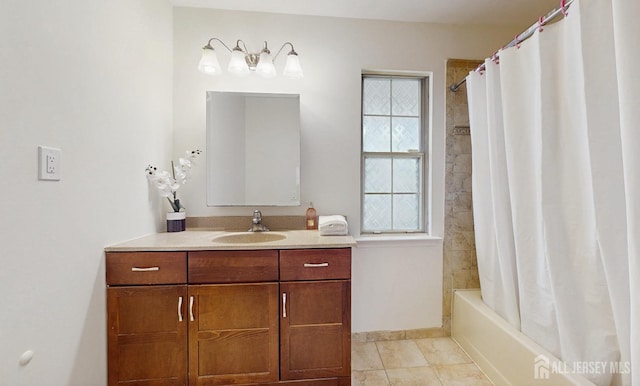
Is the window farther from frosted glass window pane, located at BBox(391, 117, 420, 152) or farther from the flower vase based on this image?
the flower vase

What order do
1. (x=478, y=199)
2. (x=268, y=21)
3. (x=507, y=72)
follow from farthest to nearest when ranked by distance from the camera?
(x=268, y=21)
(x=478, y=199)
(x=507, y=72)

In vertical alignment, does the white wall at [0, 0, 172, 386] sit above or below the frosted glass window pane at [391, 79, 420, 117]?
below

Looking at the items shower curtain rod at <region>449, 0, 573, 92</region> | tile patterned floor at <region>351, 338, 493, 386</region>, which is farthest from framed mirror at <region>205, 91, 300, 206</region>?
shower curtain rod at <region>449, 0, 573, 92</region>

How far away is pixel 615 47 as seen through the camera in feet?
2.99

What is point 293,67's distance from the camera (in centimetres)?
178

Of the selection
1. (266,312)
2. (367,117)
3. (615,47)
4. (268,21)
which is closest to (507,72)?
(615,47)

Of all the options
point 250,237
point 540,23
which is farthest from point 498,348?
point 540,23

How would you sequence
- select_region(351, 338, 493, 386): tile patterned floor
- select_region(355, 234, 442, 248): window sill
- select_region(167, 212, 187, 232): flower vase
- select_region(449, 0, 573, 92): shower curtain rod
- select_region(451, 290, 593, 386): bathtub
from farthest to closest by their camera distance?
select_region(355, 234, 442, 248): window sill, select_region(167, 212, 187, 232): flower vase, select_region(351, 338, 493, 386): tile patterned floor, select_region(451, 290, 593, 386): bathtub, select_region(449, 0, 573, 92): shower curtain rod

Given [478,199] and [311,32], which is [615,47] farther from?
[311,32]

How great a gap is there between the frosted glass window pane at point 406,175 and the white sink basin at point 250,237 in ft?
3.33

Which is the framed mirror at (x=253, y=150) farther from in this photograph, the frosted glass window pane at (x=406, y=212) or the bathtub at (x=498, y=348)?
the bathtub at (x=498, y=348)

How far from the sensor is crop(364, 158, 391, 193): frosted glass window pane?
82.6 inches

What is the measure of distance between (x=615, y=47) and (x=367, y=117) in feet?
4.41

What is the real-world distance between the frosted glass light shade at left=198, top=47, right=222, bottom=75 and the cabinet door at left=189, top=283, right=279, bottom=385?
4.49 ft
